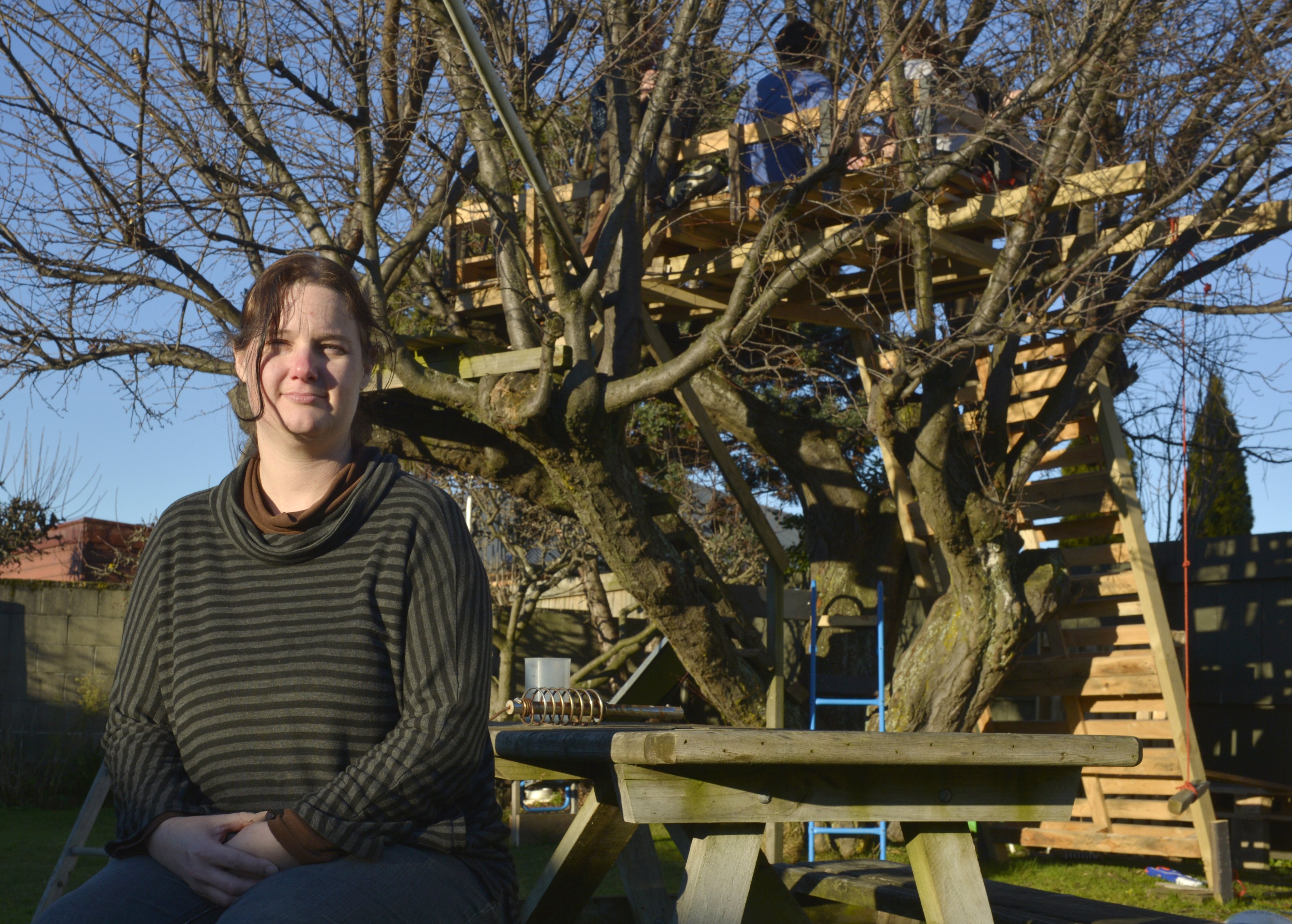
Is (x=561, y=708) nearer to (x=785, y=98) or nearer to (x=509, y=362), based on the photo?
(x=509, y=362)

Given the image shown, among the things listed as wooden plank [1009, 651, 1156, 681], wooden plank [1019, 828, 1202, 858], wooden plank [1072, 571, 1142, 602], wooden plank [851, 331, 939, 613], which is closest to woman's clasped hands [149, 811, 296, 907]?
wooden plank [851, 331, 939, 613]

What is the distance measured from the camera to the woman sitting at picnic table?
1.69m

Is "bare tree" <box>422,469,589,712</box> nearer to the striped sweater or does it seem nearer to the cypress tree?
the cypress tree

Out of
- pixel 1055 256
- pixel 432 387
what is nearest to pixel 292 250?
pixel 432 387

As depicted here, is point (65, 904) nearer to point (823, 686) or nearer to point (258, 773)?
point (258, 773)

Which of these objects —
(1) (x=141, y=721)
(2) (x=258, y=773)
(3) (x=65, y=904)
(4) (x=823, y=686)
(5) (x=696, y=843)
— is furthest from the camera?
(4) (x=823, y=686)

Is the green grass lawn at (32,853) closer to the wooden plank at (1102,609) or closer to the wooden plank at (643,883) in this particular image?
the wooden plank at (643,883)

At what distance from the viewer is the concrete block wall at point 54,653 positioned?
9477 millimetres

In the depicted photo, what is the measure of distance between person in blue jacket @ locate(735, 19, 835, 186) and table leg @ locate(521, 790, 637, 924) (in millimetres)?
3626

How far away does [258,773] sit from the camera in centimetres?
181

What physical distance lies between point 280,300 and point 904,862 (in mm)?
4911

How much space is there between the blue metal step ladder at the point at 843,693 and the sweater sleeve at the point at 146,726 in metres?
5.24

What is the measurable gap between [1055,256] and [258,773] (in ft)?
20.4

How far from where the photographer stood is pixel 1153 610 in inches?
279
